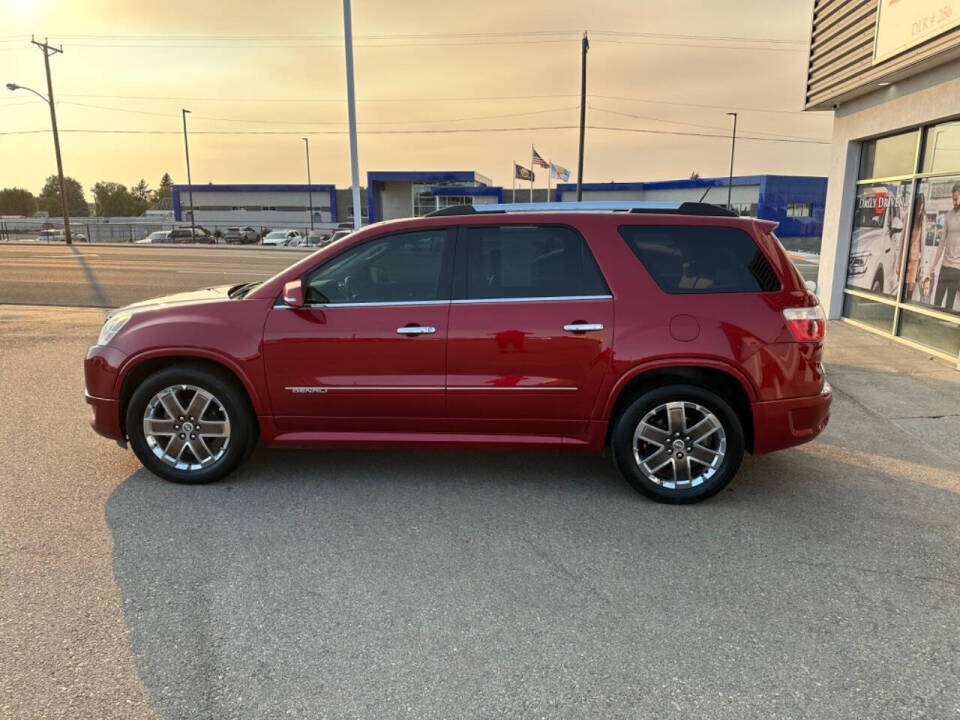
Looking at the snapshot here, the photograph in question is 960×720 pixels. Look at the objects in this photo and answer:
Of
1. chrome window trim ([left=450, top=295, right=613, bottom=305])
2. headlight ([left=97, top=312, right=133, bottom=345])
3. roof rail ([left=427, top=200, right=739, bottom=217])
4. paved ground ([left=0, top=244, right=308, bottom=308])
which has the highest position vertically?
roof rail ([left=427, top=200, right=739, bottom=217])

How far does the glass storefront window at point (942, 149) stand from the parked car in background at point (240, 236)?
169 feet

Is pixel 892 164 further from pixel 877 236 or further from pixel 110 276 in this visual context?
pixel 110 276

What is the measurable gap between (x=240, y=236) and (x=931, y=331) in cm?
5355

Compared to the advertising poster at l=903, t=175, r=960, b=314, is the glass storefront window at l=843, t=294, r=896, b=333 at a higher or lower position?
lower

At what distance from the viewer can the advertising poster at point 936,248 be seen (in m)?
7.95

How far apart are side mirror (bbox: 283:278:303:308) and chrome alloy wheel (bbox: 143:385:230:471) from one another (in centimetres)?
83

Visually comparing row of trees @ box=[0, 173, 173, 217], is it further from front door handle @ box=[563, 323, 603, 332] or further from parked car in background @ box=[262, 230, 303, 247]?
front door handle @ box=[563, 323, 603, 332]

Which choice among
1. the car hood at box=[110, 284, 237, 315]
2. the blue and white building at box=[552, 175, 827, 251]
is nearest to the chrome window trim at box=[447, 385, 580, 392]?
the car hood at box=[110, 284, 237, 315]

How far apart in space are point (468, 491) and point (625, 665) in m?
1.88

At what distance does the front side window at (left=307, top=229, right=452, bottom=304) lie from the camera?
4.35 m

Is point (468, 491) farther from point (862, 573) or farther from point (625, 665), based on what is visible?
point (862, 573)

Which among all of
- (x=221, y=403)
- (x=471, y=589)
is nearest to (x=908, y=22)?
(x=471, y=589)

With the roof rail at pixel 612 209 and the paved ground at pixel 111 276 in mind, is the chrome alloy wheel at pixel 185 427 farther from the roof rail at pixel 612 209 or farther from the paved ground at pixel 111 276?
the paved ground at pixel 111 276

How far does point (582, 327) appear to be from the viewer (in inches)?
162
